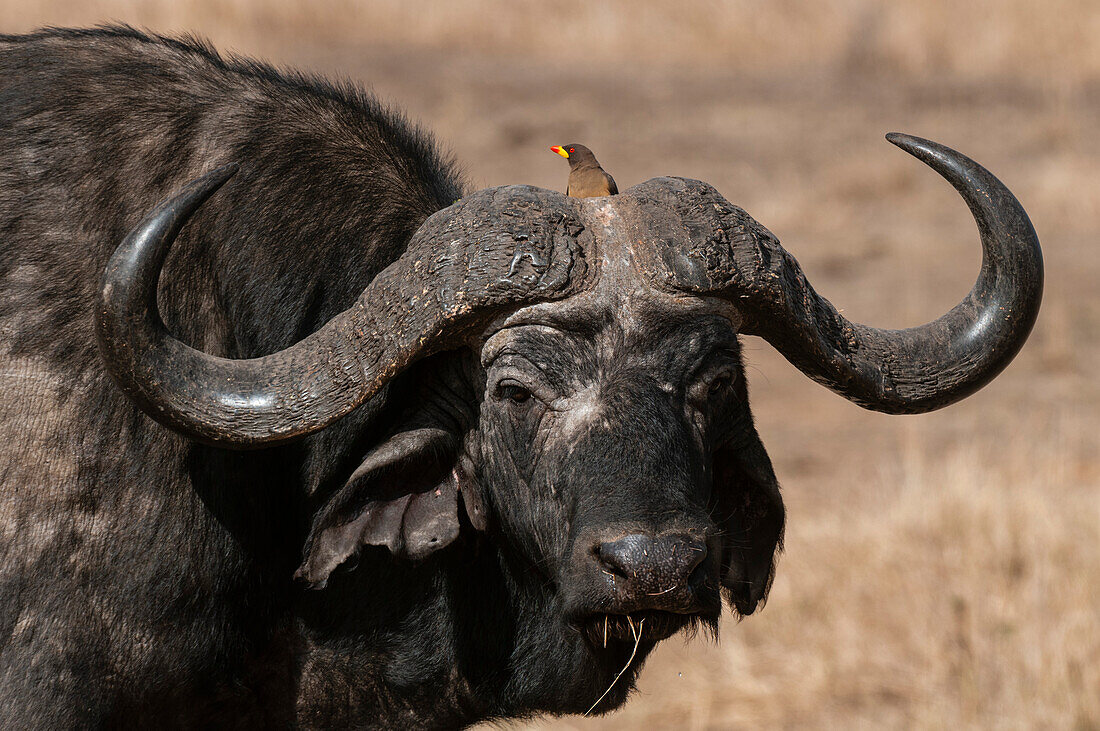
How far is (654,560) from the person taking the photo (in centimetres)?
309

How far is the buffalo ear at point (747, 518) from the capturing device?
160 inches

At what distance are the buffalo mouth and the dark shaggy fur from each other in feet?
0.27

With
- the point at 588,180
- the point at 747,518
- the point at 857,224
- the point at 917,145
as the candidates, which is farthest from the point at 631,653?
the point at 857,224

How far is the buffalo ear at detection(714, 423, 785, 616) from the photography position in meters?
4.07

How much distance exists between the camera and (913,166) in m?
16.1

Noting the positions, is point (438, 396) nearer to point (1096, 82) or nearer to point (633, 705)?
point (633, 705)

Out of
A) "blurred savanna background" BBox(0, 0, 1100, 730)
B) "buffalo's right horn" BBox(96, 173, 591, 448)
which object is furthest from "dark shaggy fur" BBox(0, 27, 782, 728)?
"blurred savanna background" BBox(0, 0, 1100, 730)

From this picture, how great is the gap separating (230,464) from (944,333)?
2.11m

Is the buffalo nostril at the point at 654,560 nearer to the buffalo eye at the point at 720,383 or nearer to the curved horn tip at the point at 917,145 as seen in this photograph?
the buffalo eye at the point at 720,383

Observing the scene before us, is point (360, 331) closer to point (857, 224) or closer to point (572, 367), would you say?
point (572, 367)

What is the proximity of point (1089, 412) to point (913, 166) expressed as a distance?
6.02 m

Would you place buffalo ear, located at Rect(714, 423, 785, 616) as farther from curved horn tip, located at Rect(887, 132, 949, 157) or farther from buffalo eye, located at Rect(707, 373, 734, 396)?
curved horn tip, located at Rect(887, 132, 949, 157)

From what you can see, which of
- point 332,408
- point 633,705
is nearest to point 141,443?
point 332,408

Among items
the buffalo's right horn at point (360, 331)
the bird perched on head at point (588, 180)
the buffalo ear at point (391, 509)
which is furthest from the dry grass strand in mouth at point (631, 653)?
the bird perched on head at point (588, 180)
